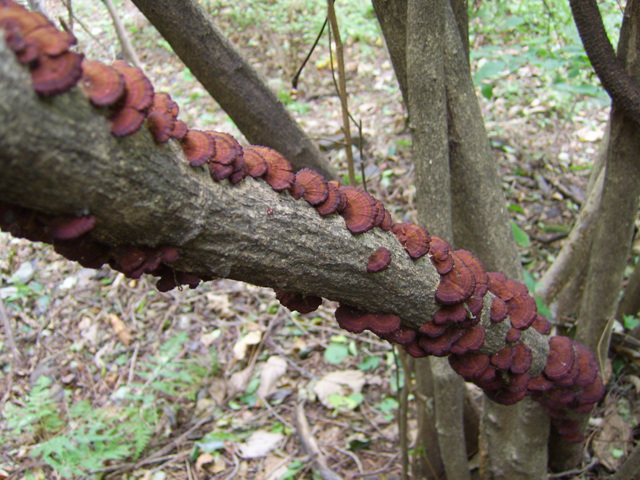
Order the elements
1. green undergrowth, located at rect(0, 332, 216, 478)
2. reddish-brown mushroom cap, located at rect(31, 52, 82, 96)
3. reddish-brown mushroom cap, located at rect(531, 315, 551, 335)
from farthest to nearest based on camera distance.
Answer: green undergrowth, located at rect(0, 332, 216, 478), reddish-brown mushroom cap, located at rect(531, 315, 551, 335), reddish-brown mushroom cap, located at rect(31, 52, 82, 96)

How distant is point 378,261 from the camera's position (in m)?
1.36

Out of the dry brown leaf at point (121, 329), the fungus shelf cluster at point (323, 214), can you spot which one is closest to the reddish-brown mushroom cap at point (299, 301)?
the fungus shelf cluster at point (323, 214)

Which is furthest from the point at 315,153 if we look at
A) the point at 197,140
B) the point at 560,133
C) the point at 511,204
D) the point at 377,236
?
the point at 560,133

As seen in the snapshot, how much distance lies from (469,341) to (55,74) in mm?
1454

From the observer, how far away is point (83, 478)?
3.17m

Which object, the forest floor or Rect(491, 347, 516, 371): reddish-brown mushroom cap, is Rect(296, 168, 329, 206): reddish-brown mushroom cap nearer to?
Rect(491, 347, 516, 371): reddish-brown mushroom cap

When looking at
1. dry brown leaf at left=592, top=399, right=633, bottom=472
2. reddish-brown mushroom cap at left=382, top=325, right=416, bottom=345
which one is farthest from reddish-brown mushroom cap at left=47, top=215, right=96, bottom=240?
dry brown leaf at left=592, top=399, right=633, bottom=472

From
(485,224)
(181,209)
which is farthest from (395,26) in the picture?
(181,209)

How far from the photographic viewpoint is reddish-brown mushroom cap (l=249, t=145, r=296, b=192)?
1.21 metres

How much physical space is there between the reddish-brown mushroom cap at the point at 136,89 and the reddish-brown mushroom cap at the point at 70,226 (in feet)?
0.74

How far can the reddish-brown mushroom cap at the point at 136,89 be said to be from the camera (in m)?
0.88

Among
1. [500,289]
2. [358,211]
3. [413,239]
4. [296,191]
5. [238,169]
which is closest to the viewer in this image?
[238,169]

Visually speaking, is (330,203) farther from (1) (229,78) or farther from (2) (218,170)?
(1) (229,78)

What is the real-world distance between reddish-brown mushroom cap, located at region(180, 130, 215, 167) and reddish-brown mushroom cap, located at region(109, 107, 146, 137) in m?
0.17
